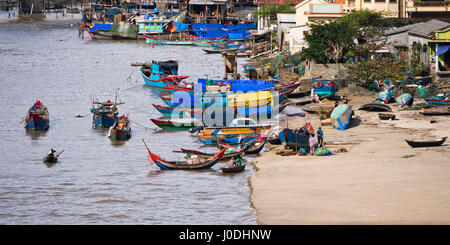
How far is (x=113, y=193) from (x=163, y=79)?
3293 cm

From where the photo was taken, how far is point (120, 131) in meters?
38.2

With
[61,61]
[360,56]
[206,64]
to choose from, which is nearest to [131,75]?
[206,64]

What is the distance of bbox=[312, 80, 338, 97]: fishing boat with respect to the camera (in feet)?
144

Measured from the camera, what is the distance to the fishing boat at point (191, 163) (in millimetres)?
29766

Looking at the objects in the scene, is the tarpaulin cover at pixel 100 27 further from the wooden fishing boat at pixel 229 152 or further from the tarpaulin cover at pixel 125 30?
the wooden fishing boat at pixel 229 152

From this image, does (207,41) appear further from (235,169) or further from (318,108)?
(235,169)

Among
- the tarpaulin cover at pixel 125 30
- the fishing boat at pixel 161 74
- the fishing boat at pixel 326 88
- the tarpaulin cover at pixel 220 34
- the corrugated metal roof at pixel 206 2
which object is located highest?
the corrugated metal roof at pixel 206 2

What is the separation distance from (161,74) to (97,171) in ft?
99.4

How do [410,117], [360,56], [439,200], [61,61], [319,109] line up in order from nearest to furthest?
[439,200]
[410,117]
[319,109]
[360,56]
[61,61]

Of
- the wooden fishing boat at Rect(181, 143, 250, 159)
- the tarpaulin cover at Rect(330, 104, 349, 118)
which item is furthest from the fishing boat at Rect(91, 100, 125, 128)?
the tarpaulin cover at Rect(330, 104, 349, 118)

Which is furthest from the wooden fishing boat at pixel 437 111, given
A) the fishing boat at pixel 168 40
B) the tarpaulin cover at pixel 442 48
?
the fishing boat at pixel 168 40

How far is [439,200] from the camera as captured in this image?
825 inches

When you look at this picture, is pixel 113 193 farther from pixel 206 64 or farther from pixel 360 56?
pixel 206 64

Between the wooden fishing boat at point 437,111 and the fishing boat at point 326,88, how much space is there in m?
9.27
